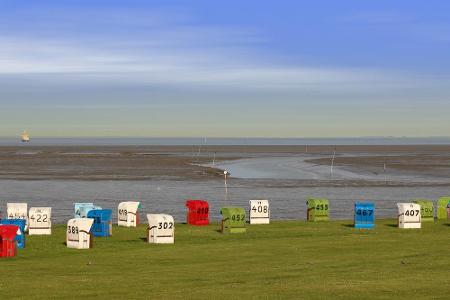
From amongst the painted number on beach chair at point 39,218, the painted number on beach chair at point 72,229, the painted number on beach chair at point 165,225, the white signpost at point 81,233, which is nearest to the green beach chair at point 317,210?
the painted number on beach chair at point 165,225

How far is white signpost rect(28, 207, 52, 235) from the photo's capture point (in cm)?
4047

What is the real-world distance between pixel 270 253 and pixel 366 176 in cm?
6912

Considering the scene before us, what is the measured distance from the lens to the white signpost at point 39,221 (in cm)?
4047

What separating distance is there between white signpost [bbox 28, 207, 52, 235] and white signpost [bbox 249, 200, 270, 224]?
1080 centimetres

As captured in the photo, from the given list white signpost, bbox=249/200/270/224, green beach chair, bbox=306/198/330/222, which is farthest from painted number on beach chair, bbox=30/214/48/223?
green beach chair, bbox=306/198/330/222

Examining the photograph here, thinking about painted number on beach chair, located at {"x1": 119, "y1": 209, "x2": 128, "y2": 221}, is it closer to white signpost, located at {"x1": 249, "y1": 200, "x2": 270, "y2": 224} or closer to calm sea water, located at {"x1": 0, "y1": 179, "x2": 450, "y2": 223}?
calm sea water, located at {"x1": 0, "y1": 179, "x2": 450, "y2": 223}

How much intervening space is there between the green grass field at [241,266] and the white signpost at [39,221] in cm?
74

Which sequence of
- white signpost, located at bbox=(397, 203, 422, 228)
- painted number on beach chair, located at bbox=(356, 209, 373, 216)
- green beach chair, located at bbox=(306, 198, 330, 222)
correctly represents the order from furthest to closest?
1. green beach chair, located at bbox=(306, 198, 330, 222)
2. white signpost, located at bbox=(397, 203, 422, 228)
3. painted number on beach chair, located at bbox=(356, 209, 373, 216)

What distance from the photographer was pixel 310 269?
2869 centimetres

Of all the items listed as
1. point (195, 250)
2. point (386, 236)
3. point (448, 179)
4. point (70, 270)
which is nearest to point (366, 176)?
point (448, 179)

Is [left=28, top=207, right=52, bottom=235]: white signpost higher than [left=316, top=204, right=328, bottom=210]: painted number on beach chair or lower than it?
lower

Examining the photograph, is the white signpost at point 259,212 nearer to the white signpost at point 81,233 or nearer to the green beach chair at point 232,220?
the green beach chair at point 232,220

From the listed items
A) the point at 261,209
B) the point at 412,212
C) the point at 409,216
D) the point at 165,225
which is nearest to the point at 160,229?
the point at 165,225

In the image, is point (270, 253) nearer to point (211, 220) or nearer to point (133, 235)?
point (133, 235)
